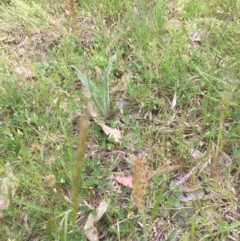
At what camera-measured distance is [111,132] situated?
163cm

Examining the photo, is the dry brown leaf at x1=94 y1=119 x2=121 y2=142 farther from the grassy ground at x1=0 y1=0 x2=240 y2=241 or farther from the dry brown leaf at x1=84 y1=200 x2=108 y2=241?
the dry brown leaf at x1=84 y1=200 x2=108 y2=241

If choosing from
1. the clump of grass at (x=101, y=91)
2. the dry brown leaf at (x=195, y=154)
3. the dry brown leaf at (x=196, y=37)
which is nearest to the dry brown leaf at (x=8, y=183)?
the clump of grass at (x=101, y=91)

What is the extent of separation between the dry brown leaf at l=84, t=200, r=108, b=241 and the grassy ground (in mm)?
21

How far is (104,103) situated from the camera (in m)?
1.64

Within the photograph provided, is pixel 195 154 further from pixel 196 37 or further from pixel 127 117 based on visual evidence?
pixel 196 37

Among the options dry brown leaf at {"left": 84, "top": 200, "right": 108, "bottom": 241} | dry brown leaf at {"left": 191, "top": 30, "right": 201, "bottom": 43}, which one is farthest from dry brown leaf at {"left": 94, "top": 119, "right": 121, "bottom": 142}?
dry brown leaf at {"left": 191, "top": 30, "right": 201, "bottom": 43}

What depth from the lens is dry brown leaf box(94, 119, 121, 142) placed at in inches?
63.5

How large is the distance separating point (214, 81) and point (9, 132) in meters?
0.85

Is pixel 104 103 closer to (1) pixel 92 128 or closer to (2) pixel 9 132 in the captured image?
(1) pixel 92 128

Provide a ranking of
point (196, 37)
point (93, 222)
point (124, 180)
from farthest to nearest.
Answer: point (196, 37) → point (124, 180) → point (93, 222)

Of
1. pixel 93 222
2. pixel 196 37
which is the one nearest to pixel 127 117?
pixel 93 222

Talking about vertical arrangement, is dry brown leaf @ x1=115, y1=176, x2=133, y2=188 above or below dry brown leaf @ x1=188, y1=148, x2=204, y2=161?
above

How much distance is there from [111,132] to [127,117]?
0.33 feet

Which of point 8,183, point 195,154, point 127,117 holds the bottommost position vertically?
point 195,154
